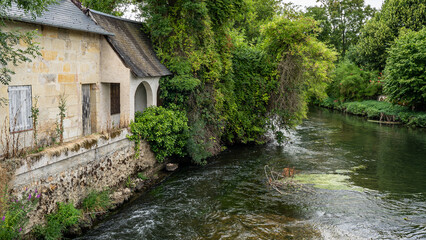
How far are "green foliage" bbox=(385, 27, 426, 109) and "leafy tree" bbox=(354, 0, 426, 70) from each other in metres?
3.59

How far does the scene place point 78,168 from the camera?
1070 cm

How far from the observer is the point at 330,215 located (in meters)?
11.3

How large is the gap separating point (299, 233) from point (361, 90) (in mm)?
35285

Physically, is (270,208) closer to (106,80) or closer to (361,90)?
(106,80)

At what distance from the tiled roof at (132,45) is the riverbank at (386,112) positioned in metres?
24.4

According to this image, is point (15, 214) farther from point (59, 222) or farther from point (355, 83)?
point (355, 83)

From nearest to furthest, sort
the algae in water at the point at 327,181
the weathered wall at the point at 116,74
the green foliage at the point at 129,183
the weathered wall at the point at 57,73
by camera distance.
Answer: the weathered wall at the point at 57,73
the green foliage at the point at 129,183
the algae in water at the point at 327,181
the weathered wall at the point at 116,74

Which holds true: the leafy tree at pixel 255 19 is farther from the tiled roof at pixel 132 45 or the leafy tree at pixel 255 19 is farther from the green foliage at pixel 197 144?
the green foliage at pixel 197 144

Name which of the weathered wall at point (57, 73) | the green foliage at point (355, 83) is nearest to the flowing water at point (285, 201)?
the weathered wall at point (57, 73)

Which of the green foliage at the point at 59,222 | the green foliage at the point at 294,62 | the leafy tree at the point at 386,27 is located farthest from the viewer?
the leafy tree at the point at 386,27

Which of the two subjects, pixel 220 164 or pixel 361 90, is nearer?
pixel 220 164

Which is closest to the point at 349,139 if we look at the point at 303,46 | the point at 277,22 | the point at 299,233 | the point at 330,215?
the point at 303,46

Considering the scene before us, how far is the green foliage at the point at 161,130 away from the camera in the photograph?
14195 millimetres

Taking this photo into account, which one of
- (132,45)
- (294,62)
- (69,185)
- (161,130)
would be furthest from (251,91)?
(69,185)
